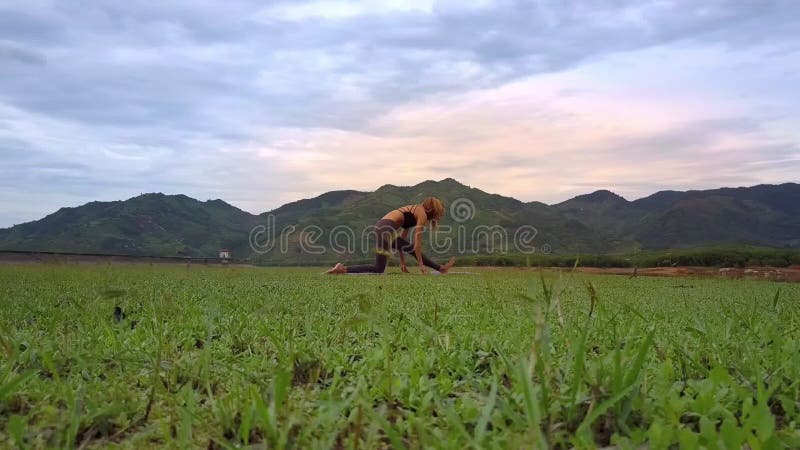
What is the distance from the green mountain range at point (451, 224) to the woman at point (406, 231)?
283 feet

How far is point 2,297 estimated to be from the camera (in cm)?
427

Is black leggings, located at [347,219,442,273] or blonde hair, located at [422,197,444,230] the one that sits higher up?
blonde hair, located at [422,197,444,230]

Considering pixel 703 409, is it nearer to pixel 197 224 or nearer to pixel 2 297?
pixel 2 297

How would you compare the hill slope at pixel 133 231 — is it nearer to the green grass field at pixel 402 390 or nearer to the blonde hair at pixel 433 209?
the blonde hair at pixel 433 209

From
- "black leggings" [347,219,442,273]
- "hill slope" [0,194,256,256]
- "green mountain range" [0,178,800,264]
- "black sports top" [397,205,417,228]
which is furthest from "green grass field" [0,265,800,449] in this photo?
"hill slope" [0,194,256,256]

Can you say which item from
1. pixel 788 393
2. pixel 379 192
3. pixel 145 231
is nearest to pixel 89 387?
pixel 788 393

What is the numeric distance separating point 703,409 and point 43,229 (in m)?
177

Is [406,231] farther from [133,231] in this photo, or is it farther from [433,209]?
[133,231]

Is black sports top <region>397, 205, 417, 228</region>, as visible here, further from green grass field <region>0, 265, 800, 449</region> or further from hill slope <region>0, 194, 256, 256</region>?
hill slope <region>0, 194, 256, 256</region>

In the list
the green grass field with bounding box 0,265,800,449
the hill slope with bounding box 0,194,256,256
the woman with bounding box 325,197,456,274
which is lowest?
the green grass field with bounding box 0,265,800,449

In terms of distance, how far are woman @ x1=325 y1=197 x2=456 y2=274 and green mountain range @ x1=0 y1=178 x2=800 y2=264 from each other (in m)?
86.1

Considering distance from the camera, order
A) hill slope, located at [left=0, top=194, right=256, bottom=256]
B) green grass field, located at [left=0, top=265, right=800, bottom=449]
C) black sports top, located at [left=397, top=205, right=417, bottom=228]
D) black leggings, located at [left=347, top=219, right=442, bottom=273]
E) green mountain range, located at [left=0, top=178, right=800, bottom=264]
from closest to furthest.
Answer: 1. green grass field, located at [left=0, top=265, right=800, bottom=449]
2. black leggings, located at [left=347, top=219, right=442, bottom=273]
3. black sports top, located at [left=397, top=205, right=417, bottom=228]
4. green mountain range, located at [left=0, top=178, right=800, bottom=264]
5. hill slope, located at [left=0, top=194, right=256, bottom=256]

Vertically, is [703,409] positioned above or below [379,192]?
below

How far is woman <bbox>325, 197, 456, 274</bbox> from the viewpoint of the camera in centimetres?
1259
